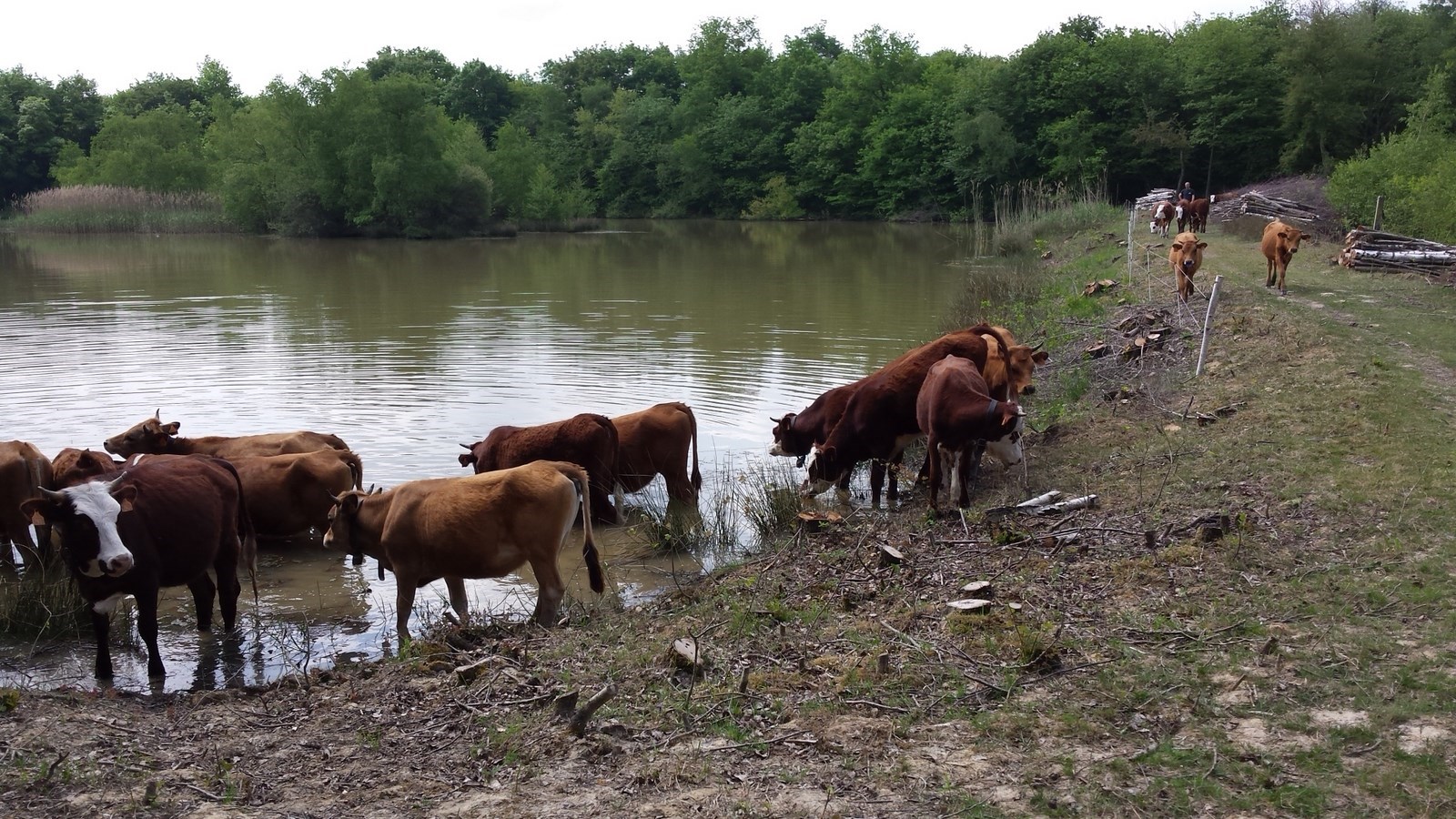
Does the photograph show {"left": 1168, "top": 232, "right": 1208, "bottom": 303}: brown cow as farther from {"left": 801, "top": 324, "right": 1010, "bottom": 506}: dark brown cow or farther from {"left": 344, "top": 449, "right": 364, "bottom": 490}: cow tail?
{"left": 344, "top": 449, "right": 364, "bottom": 490}: cow tail

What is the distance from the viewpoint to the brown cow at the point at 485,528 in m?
8.03

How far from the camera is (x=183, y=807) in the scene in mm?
4758

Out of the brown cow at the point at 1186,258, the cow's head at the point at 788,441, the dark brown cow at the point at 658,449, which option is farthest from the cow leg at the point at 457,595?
the brown cow at the point at 1186,258

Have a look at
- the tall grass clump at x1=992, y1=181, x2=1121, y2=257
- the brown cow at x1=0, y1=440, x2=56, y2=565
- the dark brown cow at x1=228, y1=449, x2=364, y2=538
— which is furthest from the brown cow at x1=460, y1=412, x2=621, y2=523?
the tall grass clump at x1=992, y1=181, x2=1121, y2=257

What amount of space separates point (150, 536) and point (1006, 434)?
6398mm

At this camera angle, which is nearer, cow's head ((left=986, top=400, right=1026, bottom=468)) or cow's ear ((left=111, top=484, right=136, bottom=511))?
cow's ear ((left=111, top=484, right=136, bottom=511))

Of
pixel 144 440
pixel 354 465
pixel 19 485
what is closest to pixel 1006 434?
pixel 354 465

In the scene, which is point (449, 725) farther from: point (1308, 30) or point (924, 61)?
point (924, 61)

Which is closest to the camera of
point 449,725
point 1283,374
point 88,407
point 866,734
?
point 866,734

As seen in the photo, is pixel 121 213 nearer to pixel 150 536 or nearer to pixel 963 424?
pixel 150 536

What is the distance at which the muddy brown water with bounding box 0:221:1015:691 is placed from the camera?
351 inches

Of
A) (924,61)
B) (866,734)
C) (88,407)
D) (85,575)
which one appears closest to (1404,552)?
(866,734)

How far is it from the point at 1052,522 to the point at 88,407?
1308cm

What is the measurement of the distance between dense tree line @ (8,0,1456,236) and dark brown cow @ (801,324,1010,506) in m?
23.9
